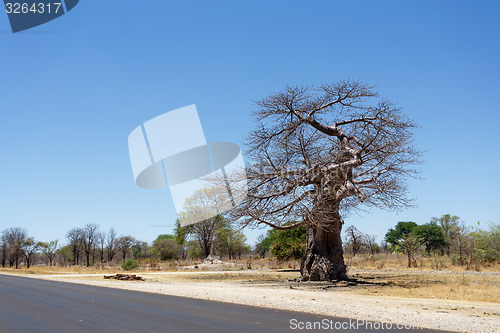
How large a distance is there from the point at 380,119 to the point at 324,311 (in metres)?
11.8

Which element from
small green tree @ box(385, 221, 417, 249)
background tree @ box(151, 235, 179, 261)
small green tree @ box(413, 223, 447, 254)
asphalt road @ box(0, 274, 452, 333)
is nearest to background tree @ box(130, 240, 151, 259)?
background tree @ box(151, 235, 179, 261)

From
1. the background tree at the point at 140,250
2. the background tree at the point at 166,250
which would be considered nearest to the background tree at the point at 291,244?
the background tree at the point at 166,250

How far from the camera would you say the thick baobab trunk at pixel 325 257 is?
18.9 meters

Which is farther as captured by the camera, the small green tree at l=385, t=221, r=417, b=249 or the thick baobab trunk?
the small green tree at l=385, t=221, r=417, b=249

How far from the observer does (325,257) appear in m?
19.1

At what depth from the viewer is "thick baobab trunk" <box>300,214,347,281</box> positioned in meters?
18.9

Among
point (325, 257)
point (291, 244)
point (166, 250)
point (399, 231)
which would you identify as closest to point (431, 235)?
point (399, 231)

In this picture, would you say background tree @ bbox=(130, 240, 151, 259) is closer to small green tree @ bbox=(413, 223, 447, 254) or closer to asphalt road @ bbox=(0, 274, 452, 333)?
small green tree @ bbox=(413, 223, 447, 254)

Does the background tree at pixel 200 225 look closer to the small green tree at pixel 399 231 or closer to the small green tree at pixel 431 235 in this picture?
the small green tree at pixel 431 235

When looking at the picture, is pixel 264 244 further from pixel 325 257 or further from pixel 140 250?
pixel 325 257

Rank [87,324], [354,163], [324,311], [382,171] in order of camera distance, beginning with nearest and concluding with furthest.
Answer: [87,324], [324,311], [354,163], [382,171]

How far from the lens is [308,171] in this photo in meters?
18.3

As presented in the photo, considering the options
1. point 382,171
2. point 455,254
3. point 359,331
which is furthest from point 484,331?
point 455,254

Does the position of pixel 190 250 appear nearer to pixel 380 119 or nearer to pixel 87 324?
pixel 380 119
